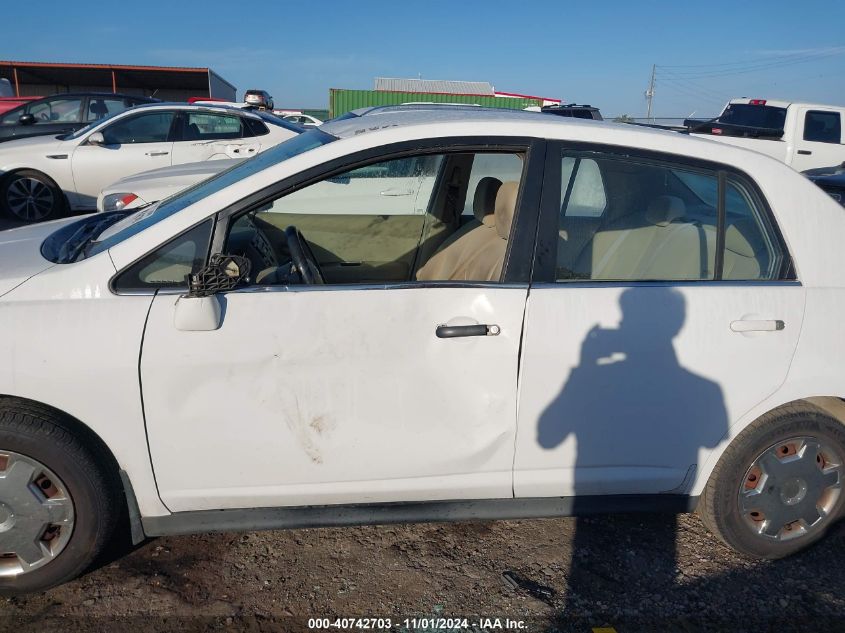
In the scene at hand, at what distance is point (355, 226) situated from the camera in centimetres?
383

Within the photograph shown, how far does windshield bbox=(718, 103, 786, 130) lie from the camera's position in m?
12.8

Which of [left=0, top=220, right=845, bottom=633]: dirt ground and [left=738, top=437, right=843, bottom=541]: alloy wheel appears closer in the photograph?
[left=0, top=220, right=845, bottom=633]: dirt ground

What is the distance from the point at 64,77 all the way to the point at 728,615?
34.6m

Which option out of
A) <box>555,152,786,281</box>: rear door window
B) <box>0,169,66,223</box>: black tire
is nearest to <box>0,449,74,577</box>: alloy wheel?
<box>555,152,786,281</box>: rear door window

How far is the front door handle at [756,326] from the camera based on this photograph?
2514 mm

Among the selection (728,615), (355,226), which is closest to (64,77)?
(355,226)

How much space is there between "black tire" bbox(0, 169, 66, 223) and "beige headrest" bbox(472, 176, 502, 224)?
7755 millimetres

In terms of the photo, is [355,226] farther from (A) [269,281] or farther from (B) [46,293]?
(B) [46,293]

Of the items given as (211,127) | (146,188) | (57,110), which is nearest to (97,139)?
(211,127)

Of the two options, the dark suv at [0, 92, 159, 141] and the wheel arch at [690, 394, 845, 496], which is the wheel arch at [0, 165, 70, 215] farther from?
the wheel arch at [690, 394, 845, 496]

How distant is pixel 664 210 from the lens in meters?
2.76

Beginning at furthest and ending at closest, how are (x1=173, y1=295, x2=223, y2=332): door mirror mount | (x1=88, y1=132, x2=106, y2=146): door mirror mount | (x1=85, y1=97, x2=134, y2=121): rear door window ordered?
(x1=85, y1=97, x2=134, y2=121): rear door window → (x1=88, y1=132, x2=106, y2=146): door mirror mount → (x1=173, y1=295, x2=223, y2=332): door mirror mount

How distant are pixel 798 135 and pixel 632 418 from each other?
40.4ft

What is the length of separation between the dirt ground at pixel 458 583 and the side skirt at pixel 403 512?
291mm
